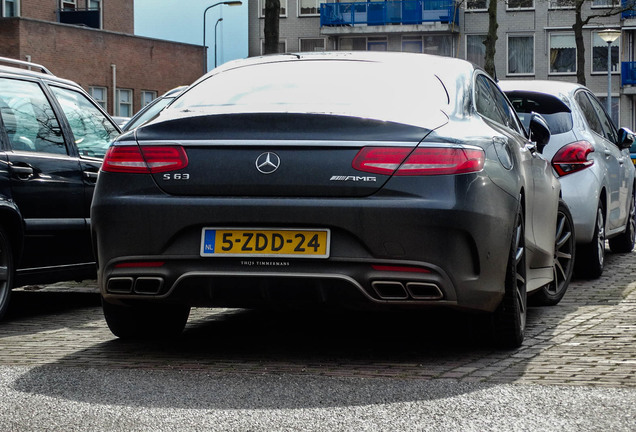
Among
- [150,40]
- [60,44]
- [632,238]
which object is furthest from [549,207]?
[150,40]

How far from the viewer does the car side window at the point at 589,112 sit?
35.3ft

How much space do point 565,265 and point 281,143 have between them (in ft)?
11.9

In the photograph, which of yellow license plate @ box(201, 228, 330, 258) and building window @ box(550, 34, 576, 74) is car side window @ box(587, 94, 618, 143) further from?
building window @ box(550, 34, 576, 74)

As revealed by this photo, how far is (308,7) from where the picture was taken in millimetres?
67250

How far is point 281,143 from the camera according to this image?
5738 mm

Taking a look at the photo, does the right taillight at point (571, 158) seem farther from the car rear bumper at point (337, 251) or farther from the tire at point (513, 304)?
the car rear bumper at point (337, 251)

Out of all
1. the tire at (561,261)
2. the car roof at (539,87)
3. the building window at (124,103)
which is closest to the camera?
the tire at (561,261)

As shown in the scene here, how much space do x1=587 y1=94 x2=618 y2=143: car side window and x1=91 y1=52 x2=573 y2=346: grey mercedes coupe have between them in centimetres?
569

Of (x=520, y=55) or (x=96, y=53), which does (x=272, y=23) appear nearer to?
(x=96, y=53)

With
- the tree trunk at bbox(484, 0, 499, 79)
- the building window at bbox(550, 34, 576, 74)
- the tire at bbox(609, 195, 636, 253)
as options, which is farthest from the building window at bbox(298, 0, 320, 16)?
the tire at bbox(609, 195, 636, 253)

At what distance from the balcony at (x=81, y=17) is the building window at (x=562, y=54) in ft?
74.1

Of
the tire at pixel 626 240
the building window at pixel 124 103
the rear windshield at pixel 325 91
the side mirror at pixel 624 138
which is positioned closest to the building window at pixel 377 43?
the building window at pixel 124 103

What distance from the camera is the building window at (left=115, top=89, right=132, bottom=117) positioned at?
51469 mm

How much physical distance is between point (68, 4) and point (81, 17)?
93 centimetres
